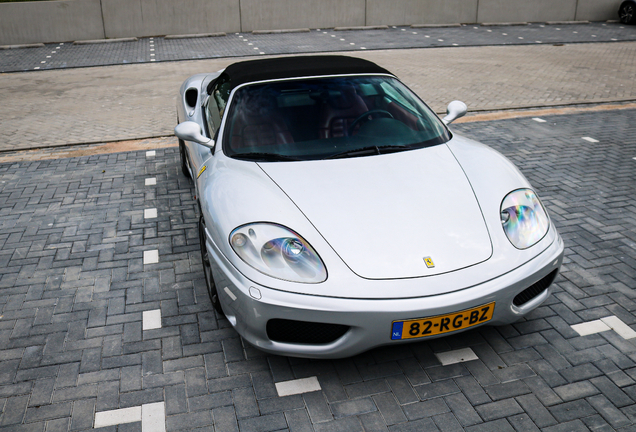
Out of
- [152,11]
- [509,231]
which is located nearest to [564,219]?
[509,231]

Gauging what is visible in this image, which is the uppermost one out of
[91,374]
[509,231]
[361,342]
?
[509,231]

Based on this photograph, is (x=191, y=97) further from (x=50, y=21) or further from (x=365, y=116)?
(x=50, y=21)

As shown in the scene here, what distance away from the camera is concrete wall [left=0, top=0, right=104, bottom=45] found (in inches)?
608

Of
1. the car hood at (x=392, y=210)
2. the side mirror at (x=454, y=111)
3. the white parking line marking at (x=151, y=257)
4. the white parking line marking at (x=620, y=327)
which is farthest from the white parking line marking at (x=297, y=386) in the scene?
the side mirror at (x=454, y=111)

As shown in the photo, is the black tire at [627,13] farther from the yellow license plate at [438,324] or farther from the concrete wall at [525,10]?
the yellow license plate at [438,324]

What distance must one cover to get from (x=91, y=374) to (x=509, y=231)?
2.44 metres

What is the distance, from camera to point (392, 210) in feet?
9.59

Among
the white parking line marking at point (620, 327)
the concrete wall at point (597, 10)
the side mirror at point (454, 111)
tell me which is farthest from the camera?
the concrete wall at point (597, 10)

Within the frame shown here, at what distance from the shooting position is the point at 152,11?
1648cm

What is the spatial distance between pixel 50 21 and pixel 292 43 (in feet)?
Answer: 24.3

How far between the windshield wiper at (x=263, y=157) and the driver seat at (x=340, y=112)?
34 centimetres

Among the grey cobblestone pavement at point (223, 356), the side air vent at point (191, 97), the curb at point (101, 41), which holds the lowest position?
the grey cobblestone pavement at point (223, 356)

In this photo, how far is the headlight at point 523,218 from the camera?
2910mm

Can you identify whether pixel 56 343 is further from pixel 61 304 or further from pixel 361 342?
pixel 361 342
